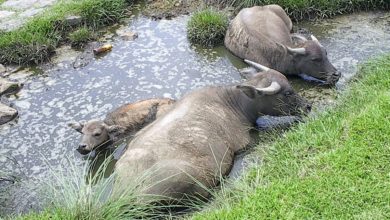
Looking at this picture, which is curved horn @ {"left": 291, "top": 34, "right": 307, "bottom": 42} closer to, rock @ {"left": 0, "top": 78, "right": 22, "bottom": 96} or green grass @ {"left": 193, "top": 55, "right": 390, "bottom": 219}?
green grass @ {"left": 193, "top": 55, "right": 390, "bottom": 219}

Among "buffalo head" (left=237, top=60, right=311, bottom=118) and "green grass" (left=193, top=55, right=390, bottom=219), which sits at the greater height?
"green grass" (left=193, top=55, right=390, bottom=219)

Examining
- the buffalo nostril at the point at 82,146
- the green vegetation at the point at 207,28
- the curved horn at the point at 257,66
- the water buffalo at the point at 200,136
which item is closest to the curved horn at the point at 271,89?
the water buffalo at the point at 200,136

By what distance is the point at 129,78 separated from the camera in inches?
374

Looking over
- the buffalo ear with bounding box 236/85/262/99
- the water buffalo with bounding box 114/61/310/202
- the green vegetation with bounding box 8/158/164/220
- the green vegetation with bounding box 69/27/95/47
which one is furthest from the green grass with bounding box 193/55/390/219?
the green vegetation with bounding box 69/27/95/47

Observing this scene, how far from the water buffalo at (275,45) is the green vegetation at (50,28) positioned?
2.62 m

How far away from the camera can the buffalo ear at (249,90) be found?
316 inches

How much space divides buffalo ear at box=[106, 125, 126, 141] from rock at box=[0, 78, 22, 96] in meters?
2.45

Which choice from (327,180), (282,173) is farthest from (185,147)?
(327,180)

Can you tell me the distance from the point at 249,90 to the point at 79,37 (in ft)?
13.2

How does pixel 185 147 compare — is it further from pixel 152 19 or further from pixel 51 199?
pixel 152 19

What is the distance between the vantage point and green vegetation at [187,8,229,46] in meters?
10.5

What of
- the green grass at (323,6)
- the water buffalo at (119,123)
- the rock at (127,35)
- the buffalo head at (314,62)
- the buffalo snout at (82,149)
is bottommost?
the buffalo snout at (82,149)

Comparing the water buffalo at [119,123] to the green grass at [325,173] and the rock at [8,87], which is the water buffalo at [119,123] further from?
the rock at [8,87]

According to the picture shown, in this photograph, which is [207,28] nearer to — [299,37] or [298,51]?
[299,37]
